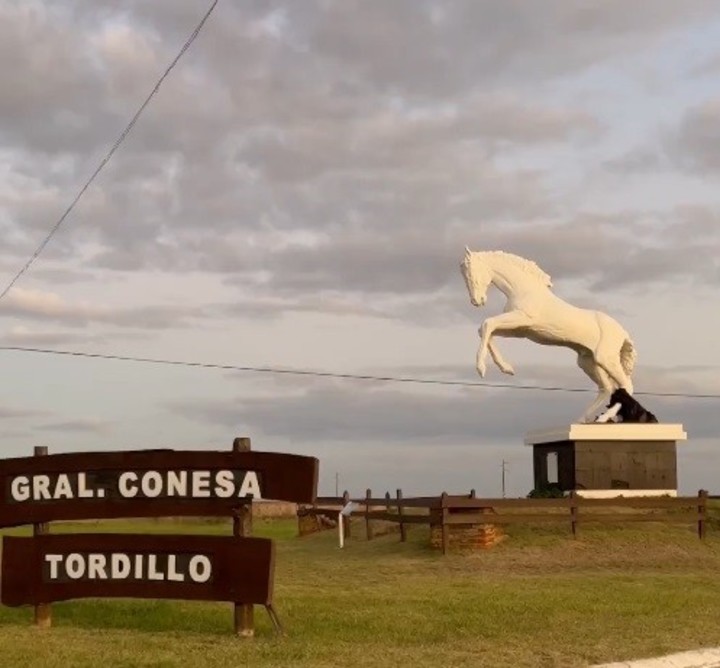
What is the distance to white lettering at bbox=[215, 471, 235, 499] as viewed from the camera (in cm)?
1153

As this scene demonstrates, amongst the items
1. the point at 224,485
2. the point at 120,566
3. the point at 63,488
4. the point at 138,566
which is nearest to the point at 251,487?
the point at 224,485

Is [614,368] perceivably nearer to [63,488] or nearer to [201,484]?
[201,484]

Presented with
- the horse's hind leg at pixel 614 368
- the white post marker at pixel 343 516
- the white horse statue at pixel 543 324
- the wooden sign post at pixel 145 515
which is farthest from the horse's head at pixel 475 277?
the wooden sign post at pixel 145 515

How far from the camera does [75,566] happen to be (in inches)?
480

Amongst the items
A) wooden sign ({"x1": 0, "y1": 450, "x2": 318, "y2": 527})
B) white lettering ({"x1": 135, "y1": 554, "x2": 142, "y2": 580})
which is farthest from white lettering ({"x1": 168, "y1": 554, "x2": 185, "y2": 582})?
wooden sign ({"x1": 0, "y1": 450, "x2": 318, "y2": 527})

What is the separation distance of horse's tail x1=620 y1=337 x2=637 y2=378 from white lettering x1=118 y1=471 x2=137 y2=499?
1830 cm

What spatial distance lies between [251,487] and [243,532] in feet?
1.88

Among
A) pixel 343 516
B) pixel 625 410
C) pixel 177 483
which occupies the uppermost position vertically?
pixel 625 410

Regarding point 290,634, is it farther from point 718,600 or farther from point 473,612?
point 718,600

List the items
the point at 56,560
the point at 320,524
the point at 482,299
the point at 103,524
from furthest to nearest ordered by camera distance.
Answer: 1. the point at 103,524
2. the point at 320,524
3. the point at 482,299
4. the point at 56,560

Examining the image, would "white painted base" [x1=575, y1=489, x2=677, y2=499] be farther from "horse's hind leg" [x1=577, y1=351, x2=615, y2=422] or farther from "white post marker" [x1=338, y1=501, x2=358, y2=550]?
"white post marker" [x1=338, y1=501, x2=358, y2=550]

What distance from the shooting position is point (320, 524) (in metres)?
33.1

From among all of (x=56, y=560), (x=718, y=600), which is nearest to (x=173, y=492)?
(x=56, y=560)

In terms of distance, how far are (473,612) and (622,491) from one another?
555 inches
